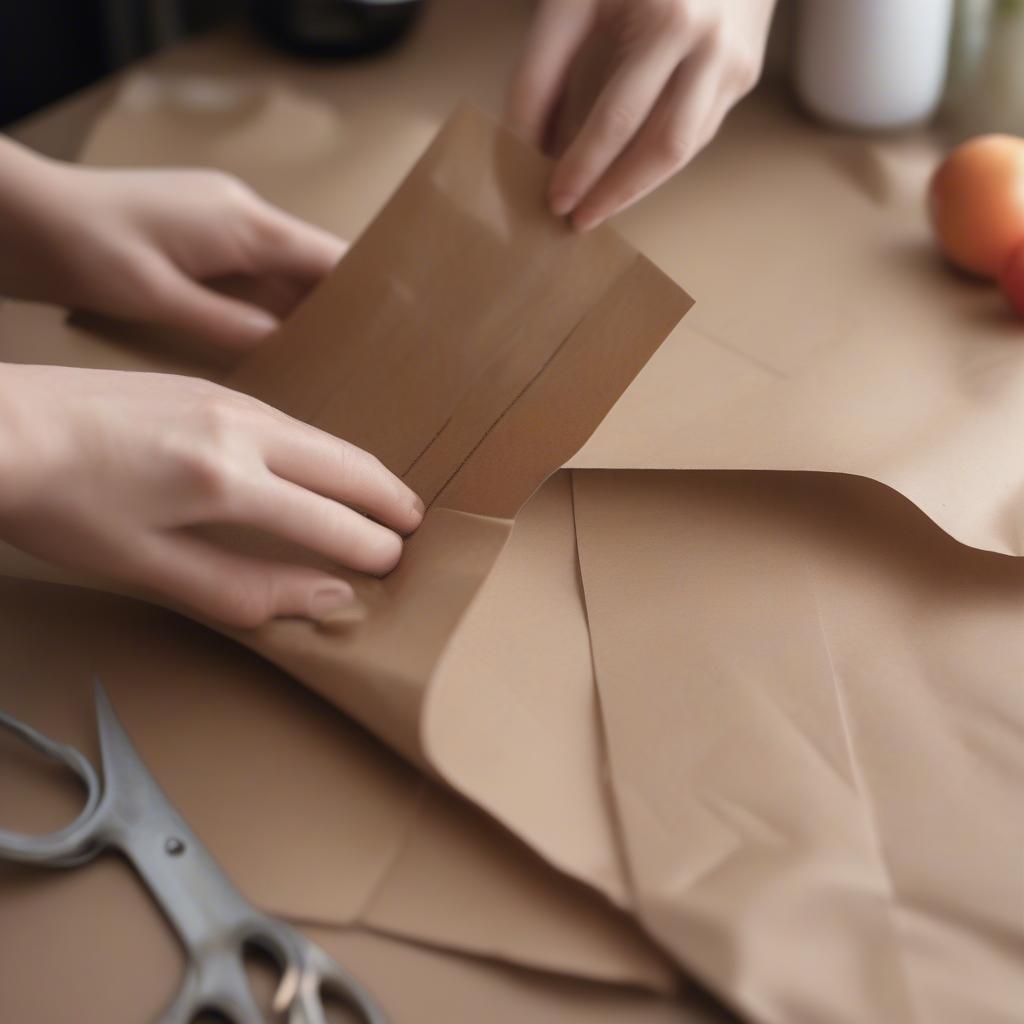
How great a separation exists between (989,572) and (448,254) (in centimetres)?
30

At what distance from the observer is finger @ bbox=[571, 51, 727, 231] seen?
61 cm

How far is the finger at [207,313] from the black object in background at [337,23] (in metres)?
0.39

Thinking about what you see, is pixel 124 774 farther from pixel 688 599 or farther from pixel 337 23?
pixel 337 23

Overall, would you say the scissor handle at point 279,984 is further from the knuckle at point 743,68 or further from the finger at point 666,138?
the knuckle at point 743,68

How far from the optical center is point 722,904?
400 millimetres

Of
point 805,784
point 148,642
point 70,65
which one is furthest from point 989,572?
point 70,65

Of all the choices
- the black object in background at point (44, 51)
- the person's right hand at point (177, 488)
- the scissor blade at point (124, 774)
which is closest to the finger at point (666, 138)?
the person's right hand at point (177, 488)

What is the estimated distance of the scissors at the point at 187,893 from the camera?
39cm

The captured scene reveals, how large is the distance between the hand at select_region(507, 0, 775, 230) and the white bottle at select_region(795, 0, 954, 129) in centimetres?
14

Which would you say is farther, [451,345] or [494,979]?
[451,345]

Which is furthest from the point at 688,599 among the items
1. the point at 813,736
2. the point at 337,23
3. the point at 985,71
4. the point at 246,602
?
the point at 337,23

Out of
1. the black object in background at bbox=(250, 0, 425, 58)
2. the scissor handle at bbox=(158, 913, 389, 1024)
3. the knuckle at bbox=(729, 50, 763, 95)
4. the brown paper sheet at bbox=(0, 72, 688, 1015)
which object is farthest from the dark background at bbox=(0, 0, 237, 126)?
the scissor handle at bbox=(158, 913, 389, 1024)

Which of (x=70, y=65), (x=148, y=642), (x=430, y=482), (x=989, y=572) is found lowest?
(x=70, y=65)

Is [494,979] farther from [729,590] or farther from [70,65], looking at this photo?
[70,65]
